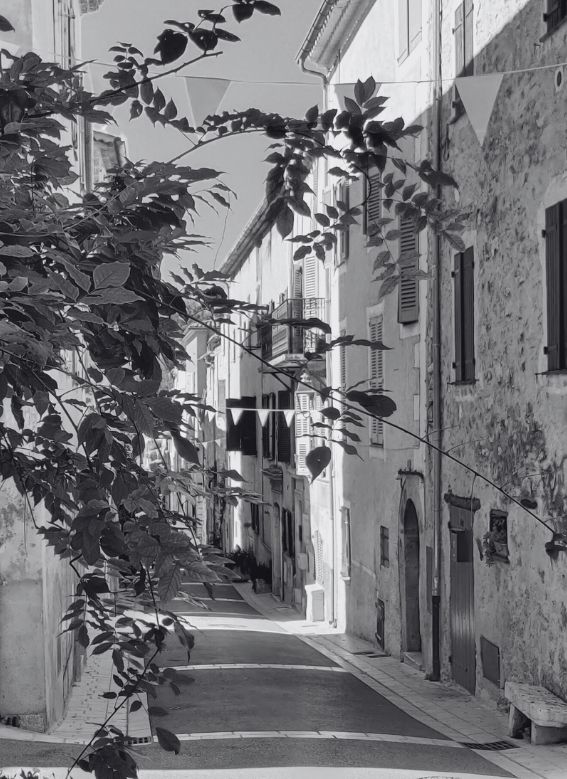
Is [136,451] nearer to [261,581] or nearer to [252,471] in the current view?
[261,581]

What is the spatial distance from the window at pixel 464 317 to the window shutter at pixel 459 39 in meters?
2.51

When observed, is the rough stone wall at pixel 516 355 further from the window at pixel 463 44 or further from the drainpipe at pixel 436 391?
the drainpipe at pixel 436 391

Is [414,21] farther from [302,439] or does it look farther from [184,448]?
[184,448]

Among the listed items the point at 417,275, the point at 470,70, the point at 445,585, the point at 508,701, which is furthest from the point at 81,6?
the point at 417,275

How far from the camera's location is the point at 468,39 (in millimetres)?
14320

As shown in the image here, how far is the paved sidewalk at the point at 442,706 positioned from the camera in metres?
10.1

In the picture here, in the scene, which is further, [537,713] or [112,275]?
[537,713]

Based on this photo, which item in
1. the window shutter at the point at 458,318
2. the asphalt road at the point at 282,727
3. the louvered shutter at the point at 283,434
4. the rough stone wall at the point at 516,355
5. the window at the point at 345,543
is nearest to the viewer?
the asphalt road at the point at 282,727

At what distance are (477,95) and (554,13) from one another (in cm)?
272

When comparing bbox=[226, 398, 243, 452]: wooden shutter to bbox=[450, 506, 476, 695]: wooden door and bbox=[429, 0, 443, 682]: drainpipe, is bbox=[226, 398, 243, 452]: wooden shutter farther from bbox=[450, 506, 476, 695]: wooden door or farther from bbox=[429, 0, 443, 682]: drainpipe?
bbox=[450, 506, 476, 695]: wooden door

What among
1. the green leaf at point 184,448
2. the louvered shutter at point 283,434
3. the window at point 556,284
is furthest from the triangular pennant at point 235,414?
the green leaf at point 184,448

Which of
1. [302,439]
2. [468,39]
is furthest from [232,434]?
[468,39]

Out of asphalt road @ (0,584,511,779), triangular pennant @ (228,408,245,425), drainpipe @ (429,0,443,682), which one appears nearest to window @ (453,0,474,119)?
drainpipe @ (429,0,443,682)

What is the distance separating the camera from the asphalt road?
31.8 feet
